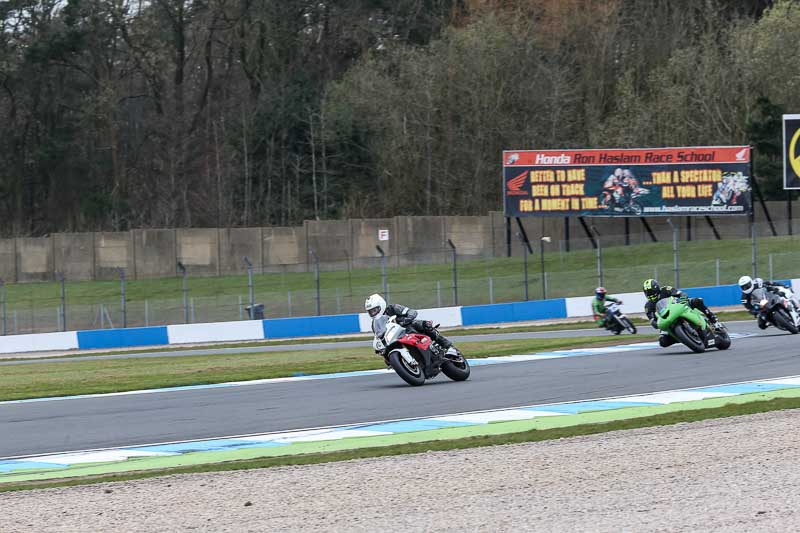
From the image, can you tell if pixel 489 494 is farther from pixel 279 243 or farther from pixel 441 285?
pixel 279 243

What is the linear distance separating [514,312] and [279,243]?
19.2 m

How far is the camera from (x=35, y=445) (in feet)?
46.1

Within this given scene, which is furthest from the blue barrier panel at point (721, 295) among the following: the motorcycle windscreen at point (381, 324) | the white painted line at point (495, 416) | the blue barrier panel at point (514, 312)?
the white painted line at point (495, 416)

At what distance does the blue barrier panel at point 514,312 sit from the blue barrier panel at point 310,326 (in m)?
3.45

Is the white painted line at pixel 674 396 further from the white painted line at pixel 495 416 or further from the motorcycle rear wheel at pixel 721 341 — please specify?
the motorcycle rear wheel at pixel 721 341

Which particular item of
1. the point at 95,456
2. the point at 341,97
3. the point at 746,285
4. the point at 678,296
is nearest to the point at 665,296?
the point at 678,296

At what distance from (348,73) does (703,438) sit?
55775mm

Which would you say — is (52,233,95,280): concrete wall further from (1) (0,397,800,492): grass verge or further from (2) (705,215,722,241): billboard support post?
(1) (0,397,800,492): grass verge

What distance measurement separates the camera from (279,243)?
2192 inches

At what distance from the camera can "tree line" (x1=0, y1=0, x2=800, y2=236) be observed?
2339 inches

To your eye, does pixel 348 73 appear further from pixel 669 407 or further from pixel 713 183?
pixel 669 407

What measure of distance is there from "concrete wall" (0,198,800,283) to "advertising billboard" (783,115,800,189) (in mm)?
5103

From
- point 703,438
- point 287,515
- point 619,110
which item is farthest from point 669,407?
point 619,110

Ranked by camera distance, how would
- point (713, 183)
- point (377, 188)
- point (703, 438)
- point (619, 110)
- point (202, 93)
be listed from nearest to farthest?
point (703, 438) < point (713, 183) < point (619, 110) < point (377, 188) < point (202, 93)
